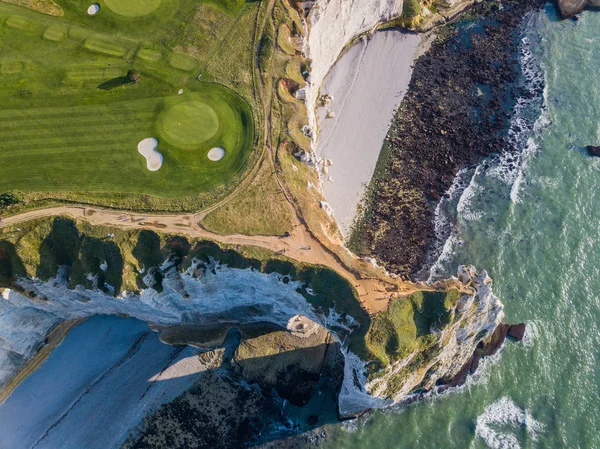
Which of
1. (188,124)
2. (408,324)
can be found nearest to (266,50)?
(188,124)

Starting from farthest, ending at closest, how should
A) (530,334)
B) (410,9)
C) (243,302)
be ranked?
(410,9)
(530,334)
(243,302)

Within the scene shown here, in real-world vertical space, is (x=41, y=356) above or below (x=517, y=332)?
above

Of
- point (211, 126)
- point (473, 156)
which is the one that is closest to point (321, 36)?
point (211, 126)

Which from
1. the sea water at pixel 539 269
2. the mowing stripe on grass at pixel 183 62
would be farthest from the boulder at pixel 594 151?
the mowing stripe on grass at pixel 183 62

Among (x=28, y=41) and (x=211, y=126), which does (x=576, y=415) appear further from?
(x=28, y=41)

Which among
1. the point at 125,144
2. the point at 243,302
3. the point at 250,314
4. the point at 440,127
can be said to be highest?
the point at 125,144

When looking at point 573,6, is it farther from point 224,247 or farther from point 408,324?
point 224,247

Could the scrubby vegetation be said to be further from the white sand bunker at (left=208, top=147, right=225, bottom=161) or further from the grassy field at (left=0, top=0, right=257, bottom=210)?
the white sand bunker at (left=208, top=147, right=225, bottom=161)

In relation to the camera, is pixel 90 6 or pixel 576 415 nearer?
pixel 576 415
